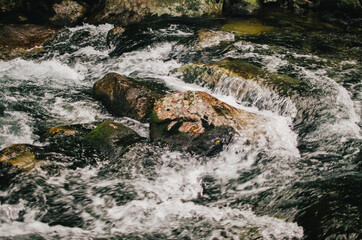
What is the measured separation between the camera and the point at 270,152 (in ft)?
16.5

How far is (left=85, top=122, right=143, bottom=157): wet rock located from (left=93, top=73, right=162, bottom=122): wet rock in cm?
79

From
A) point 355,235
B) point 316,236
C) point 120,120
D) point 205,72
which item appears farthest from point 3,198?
point 205,72

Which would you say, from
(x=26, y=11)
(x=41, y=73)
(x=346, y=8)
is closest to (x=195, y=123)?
(x=41, y=73)

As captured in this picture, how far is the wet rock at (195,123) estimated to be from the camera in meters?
4.95

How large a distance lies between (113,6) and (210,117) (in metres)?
8.66

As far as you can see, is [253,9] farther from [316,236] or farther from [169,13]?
[316,236]

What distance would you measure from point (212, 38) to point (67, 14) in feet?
20.2

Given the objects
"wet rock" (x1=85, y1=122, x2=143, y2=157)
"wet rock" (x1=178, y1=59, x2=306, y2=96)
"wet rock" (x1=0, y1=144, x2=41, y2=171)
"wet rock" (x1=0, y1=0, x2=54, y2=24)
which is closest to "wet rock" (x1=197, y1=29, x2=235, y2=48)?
"wet rock" (x1=178, y1=59, x2=306, y2=96)

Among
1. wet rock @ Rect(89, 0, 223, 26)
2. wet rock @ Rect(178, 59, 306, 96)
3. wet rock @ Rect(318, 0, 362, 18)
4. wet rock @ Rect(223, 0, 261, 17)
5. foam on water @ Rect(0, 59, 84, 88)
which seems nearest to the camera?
wet rock @ Rect(178, 59, 306, 96)

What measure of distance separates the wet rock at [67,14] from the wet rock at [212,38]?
5.39m

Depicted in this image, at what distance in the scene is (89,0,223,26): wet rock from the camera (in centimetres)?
1157

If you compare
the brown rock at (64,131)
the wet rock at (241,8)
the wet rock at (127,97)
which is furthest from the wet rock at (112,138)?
the wet rock at (241,8)

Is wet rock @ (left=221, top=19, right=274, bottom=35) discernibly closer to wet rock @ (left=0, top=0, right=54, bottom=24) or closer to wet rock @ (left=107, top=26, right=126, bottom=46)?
wet rock @ (left=107, top=26, right=126, bottom=46)

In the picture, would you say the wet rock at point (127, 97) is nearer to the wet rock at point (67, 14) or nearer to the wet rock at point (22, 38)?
the wet rock at point (22, 38)
